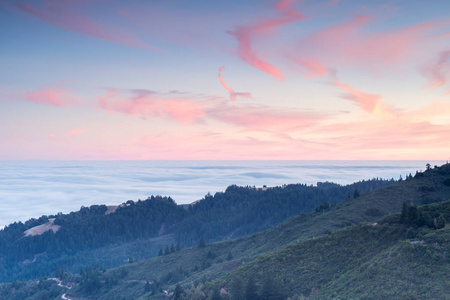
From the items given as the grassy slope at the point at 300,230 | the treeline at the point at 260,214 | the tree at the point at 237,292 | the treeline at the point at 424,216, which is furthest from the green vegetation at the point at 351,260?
the treeline at the point at 260,214

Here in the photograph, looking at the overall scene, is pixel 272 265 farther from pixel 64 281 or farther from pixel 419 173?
pixel 64 281

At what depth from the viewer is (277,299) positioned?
133 ft

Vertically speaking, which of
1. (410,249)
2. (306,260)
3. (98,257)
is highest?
(410,249)

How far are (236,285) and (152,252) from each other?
410ft

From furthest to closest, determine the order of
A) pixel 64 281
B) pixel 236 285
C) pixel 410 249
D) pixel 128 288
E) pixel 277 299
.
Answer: pixel 64 281 → pixel 128 288 → pixel 236 285 → pixel 277 299 → pixel 410 249

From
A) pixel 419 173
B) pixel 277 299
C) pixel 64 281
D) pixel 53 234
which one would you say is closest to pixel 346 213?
pixel 419 173

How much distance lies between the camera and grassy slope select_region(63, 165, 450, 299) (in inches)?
2778

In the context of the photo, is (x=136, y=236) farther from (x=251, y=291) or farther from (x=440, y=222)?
(x=440, y=222)

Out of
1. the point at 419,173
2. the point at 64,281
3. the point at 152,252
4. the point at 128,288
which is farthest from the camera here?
the point at 152,252

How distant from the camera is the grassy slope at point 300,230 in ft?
232

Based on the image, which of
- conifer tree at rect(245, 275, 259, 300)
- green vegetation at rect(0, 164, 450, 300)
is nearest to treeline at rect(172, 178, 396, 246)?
green vegetation at rect(0, 164, 450, 300)

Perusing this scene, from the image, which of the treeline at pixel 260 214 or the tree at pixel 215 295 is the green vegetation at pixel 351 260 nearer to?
the tree at pixel 215 295

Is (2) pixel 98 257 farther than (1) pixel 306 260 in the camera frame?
Yes

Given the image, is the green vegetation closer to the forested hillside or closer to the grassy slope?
the grassy slope
